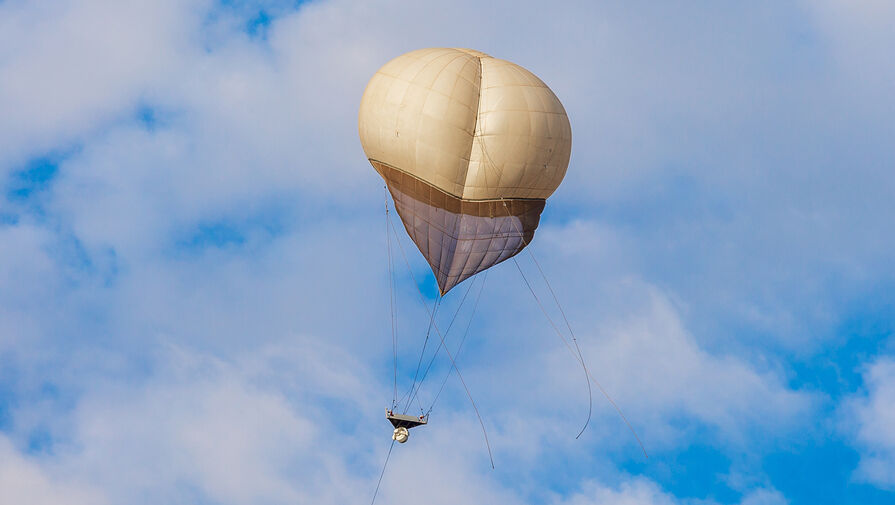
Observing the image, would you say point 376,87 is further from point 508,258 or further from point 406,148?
point 508,258

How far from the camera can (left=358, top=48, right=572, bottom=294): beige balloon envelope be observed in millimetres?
45312

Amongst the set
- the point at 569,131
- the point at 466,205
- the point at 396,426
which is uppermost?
the point at 569,131

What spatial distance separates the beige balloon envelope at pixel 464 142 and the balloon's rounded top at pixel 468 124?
0.12ft

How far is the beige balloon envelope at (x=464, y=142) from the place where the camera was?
45.3 m

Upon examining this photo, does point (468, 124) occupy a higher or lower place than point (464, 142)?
higher

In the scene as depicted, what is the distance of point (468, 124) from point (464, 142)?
0.69 meters

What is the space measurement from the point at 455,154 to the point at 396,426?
10.6m

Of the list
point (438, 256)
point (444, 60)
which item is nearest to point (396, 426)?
point (438, 256)

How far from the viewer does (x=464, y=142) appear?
149ft

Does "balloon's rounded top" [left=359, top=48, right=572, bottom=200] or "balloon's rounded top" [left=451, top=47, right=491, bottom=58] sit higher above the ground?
"balloon's rounded top" [left=451, top=47, right=491, bottom=58]

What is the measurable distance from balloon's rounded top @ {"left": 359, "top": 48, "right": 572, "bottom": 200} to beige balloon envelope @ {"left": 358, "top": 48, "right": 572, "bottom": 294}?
1.5 inches

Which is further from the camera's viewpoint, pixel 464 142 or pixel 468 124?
pixel 464 142

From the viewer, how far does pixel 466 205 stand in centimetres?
4728

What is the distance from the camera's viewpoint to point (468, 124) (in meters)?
45.3
